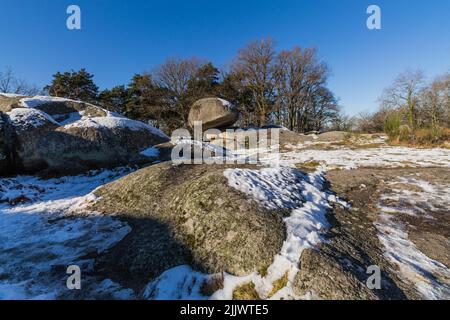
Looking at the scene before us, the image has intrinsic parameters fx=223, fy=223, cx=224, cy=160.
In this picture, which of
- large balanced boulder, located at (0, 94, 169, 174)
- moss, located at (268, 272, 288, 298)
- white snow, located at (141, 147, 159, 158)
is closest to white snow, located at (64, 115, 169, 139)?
large balanced boulder, located at (0, 94, 169, 174)

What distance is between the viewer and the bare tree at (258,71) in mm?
25062

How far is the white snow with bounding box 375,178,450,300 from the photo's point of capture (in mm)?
2182

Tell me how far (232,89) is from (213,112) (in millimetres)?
10593

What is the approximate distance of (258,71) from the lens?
25469 millimetres

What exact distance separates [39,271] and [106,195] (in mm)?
2216

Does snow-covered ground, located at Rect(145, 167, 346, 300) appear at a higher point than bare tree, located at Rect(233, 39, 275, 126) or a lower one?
lower

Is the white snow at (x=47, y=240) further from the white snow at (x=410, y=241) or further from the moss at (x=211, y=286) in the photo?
the white snow at (x=410, y=241)

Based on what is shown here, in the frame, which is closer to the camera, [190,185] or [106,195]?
[190,185]

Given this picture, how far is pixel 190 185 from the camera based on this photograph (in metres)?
3.92

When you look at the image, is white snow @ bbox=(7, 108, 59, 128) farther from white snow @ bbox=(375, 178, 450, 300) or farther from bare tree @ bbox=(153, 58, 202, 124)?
bare tree @ bbox=(153, 58, 202, 124)

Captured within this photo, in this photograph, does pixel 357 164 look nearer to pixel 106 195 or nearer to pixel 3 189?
pixel 106 195

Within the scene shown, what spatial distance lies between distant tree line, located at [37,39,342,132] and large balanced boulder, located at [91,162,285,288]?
21293 mm

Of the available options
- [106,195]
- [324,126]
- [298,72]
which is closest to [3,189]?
[106,195]

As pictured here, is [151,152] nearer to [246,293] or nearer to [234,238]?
[234,238]
